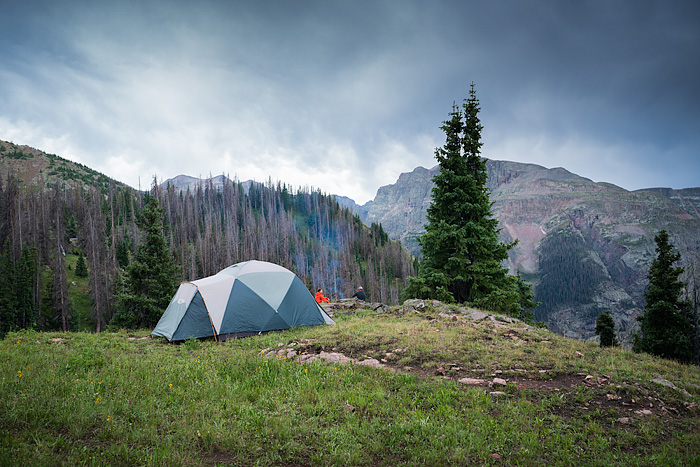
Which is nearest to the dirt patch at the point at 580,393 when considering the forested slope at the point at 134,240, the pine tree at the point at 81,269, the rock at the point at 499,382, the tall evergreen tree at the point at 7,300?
the rock at the point at 499,382

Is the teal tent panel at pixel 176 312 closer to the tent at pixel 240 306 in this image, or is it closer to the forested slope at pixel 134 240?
the tent at pixel 240 306

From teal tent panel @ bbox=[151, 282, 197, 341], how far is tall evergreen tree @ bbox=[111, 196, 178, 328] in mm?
13662

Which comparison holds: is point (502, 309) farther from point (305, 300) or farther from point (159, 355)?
point (159, 355)

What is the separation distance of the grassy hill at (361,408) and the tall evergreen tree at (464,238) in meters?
8.77

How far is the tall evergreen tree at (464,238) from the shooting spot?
17.9 meters

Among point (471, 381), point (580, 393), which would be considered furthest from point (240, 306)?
point (580, 393)

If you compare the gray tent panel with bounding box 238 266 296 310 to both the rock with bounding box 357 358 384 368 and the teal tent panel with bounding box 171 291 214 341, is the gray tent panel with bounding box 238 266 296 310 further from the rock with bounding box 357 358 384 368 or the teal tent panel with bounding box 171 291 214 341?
the rock with bounding box 357 358 384 368

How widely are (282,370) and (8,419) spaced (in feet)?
14.7

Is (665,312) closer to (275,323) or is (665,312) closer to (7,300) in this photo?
(275,323)

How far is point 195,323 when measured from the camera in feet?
45.3

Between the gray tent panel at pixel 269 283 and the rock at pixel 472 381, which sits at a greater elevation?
the gray tent panel at pixel 269 283

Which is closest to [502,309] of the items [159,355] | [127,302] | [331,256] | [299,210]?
[159,355]

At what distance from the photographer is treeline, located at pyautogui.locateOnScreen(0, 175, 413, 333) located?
47.8 meters

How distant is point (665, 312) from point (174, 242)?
94.7 meters
